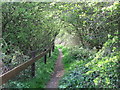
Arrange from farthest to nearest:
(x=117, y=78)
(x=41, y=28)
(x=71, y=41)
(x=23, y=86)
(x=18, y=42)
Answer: (x=71, y=41) → (x=41, y=28) → (x=18, y=42) → (x=23, y=86) → (x=117, y=78)

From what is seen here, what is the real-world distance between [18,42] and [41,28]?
182 cm

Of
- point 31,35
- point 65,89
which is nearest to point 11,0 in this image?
point 31,35

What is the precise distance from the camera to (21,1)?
20.2 ft

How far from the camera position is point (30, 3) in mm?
6777

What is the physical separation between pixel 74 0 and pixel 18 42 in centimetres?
363

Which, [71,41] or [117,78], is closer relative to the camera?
[117,78]

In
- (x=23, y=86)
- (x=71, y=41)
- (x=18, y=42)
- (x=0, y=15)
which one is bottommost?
(x=71, y=41)

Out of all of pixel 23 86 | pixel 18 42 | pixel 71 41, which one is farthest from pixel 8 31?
pixel 71 41

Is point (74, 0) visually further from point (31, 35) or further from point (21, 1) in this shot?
point (31, 35)

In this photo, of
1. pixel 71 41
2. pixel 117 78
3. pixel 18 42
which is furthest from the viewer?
pixel 71 41

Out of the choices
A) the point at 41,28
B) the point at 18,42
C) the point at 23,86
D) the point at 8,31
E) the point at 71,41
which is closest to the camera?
the point at 23,86

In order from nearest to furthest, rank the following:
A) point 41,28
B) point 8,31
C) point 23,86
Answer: point 23,86 → point 8,31 → point 41,28

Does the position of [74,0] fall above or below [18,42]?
above

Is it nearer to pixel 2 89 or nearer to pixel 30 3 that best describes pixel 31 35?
pixel 30 3
